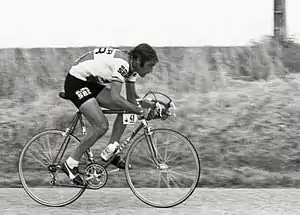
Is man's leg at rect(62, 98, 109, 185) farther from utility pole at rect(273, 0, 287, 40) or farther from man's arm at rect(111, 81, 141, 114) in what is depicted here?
utility pole at rect(273, 0, 287, 40)

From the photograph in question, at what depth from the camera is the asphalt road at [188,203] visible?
22.8 feet

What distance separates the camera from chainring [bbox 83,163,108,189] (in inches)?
274

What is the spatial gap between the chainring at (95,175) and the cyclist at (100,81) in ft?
0.34

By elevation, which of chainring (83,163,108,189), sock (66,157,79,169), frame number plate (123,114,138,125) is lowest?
chainring (83,163,108,189)

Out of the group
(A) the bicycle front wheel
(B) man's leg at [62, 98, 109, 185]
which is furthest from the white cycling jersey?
(A) the bicycle front wheel

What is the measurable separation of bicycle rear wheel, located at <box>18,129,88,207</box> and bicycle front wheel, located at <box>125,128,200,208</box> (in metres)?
0.50

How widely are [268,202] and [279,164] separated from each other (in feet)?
3.87

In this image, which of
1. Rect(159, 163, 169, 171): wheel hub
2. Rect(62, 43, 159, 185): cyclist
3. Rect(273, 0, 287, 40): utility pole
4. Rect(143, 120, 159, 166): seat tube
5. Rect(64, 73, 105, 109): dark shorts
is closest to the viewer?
Rect(62, 43, 159, 185): cyclist

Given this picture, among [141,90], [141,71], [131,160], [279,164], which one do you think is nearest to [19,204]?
[131,160]

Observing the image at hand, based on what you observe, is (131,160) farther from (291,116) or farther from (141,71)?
(291,116)

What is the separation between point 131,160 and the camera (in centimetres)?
696

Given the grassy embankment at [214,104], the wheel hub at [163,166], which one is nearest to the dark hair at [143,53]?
the wheel hub at [163,166]

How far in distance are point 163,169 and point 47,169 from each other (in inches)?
45.5

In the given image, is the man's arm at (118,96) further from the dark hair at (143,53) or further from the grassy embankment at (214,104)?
the grassy embankment at (214,104)
